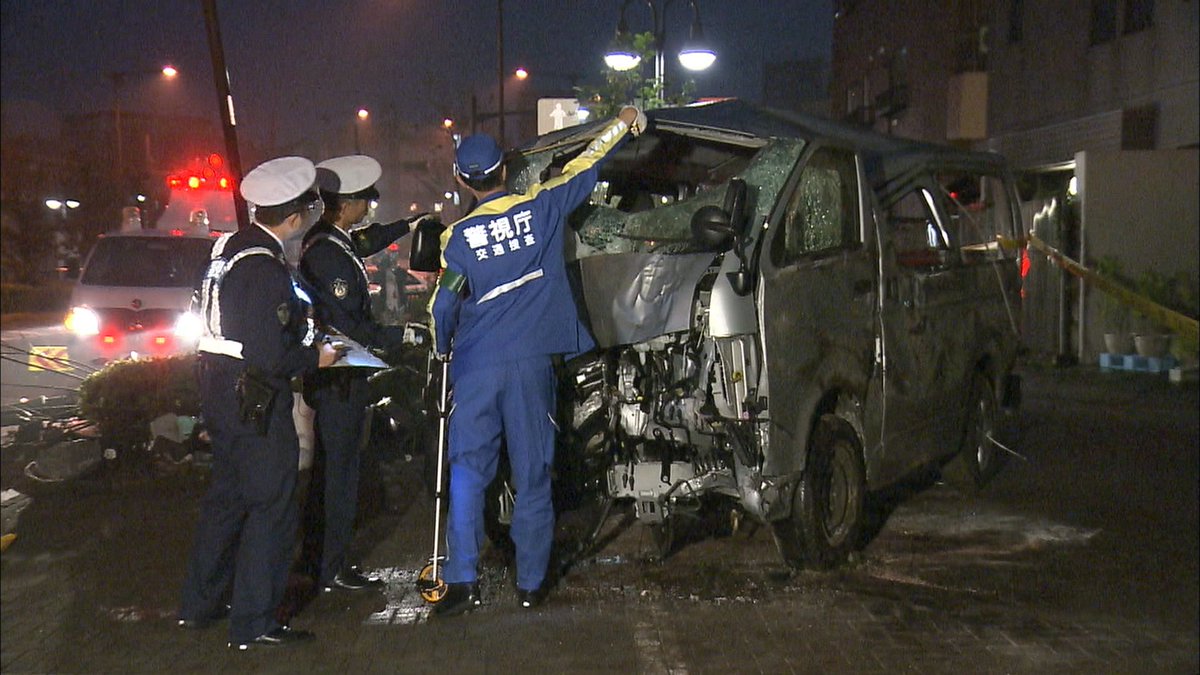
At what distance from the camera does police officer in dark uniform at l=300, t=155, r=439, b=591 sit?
19.0 ft

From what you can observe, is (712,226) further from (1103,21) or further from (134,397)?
(1103,21)

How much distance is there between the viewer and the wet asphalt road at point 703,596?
4984 millimetres

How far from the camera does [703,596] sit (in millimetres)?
5820

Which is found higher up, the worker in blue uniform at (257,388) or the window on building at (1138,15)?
the window on building at (1138,15)

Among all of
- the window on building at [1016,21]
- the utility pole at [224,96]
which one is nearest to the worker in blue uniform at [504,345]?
the utility pole at [224,96]

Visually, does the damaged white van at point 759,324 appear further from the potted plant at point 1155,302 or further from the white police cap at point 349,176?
the potted plant at point 1155,302

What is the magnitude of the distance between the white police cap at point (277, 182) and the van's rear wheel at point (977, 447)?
4.93m

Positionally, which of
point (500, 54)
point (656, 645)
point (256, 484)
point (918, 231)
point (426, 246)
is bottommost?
point (656, 645)

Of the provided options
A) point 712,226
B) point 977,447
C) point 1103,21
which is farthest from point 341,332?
point 1103,21

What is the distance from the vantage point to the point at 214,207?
44.8 ft

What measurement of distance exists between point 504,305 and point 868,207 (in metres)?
2.34

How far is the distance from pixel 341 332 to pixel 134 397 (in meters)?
3.27

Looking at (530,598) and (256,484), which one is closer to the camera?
(256,484)

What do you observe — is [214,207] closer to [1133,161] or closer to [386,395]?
[386,395]
